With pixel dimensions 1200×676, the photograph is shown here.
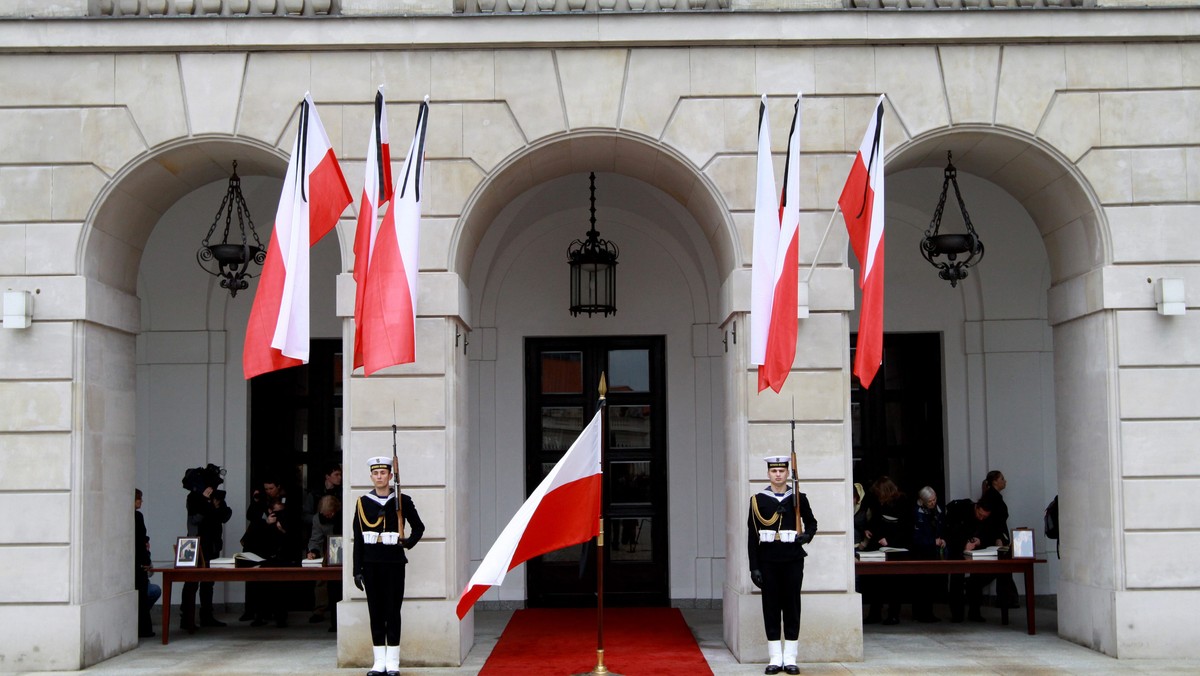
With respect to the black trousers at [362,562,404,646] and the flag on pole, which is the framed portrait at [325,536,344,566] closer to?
the black trousers at [362,562,404,646]

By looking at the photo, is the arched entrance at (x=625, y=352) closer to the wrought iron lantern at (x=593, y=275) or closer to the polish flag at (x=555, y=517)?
the wrought iron lantern at (x=593, y=275)

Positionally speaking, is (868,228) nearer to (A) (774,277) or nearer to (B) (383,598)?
(A) (774,277)

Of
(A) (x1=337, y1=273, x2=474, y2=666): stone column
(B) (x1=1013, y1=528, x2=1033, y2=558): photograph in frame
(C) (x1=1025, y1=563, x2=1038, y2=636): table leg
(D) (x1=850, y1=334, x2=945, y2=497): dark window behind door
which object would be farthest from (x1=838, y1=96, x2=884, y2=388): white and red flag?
(D) (x1=850, y1=334, x2=945, y2=497): dark window behind door

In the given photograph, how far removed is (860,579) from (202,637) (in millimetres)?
6882

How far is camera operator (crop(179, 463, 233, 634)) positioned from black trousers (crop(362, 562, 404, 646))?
11.9ft

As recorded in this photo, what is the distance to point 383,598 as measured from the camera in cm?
980

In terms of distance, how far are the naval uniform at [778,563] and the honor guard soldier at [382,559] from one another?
2.82 metres

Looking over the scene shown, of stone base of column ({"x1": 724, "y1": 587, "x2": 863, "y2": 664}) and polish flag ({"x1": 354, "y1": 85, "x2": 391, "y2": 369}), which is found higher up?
polish flag ({"x1": 354, "y1": 85, "x2": 391, "y2": 369})

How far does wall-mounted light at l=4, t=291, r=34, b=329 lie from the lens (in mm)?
10391

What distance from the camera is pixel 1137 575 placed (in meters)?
10.4

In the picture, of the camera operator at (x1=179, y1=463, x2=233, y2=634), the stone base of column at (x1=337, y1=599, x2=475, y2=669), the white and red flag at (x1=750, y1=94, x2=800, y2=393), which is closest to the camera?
the white and red flag at (x1=750, y1=94, x2=800, y2=393)

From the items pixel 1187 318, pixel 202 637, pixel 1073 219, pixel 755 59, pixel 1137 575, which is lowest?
pixel 202 637

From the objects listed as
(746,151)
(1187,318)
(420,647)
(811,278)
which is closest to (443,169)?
(746,151)

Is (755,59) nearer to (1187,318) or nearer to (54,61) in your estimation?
(1187,318)
